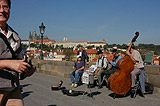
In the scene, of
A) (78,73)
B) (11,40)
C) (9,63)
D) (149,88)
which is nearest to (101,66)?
(78,73)

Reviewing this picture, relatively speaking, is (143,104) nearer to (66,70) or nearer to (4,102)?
(4,102)

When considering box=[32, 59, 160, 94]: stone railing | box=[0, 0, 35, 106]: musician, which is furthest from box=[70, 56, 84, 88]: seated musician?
box=[0, 0, 35, 106]: musician

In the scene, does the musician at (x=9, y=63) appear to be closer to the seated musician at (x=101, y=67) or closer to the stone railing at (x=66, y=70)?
the stone railing at (x=66, y=70)

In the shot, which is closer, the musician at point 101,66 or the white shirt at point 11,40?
the white shirt at point 11,40

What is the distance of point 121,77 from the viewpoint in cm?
633

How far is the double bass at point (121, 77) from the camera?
626 cm

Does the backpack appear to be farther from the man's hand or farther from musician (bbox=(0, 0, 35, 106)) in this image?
the man's hand

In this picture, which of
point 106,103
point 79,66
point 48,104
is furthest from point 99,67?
point 48,104

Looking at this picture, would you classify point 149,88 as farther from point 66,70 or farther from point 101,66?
point 66,70

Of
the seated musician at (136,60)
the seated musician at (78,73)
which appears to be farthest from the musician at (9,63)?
A: the seated musician at (78,73)

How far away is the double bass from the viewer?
6.26 meters

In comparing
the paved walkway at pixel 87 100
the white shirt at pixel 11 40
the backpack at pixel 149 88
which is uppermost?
the white shirt at pixel 11 40

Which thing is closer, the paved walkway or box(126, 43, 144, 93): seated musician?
the paved walkway

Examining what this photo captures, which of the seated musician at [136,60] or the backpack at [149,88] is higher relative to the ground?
the seated musician at [136,60]
